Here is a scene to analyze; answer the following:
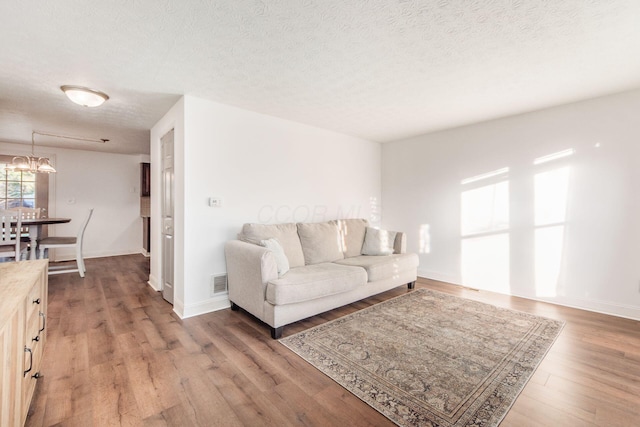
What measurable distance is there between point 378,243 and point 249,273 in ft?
6.45

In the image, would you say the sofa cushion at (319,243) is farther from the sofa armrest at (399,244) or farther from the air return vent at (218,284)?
the air return vent at (218,284)

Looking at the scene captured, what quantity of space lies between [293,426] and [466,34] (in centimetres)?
264

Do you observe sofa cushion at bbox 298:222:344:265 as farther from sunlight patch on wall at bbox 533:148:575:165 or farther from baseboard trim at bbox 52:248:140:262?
baseboard trim at bbox 52:248:140:262

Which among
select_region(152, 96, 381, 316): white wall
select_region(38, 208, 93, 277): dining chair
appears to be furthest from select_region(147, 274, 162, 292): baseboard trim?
select_region(38, 208, 93, 277): dining chair

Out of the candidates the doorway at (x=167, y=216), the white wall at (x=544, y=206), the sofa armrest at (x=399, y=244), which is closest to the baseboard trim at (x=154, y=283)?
the doorway at (x=167, y=216)

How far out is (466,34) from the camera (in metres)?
1.92

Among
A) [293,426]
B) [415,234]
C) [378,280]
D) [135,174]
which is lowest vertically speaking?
[293,426]

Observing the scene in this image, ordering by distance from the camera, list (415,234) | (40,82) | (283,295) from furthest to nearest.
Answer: (415,234)
(40,82)
(283,295)

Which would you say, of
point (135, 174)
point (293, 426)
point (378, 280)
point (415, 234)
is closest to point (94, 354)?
point (293, 426)

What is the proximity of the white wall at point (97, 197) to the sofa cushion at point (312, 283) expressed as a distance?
5335 mm

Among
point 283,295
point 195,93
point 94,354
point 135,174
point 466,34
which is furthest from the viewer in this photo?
point 135,174

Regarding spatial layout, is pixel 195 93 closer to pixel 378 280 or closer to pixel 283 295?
pixel 283 295

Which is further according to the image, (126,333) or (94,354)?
(126,333)

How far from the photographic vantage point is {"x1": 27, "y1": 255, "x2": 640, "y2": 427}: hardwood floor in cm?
156
